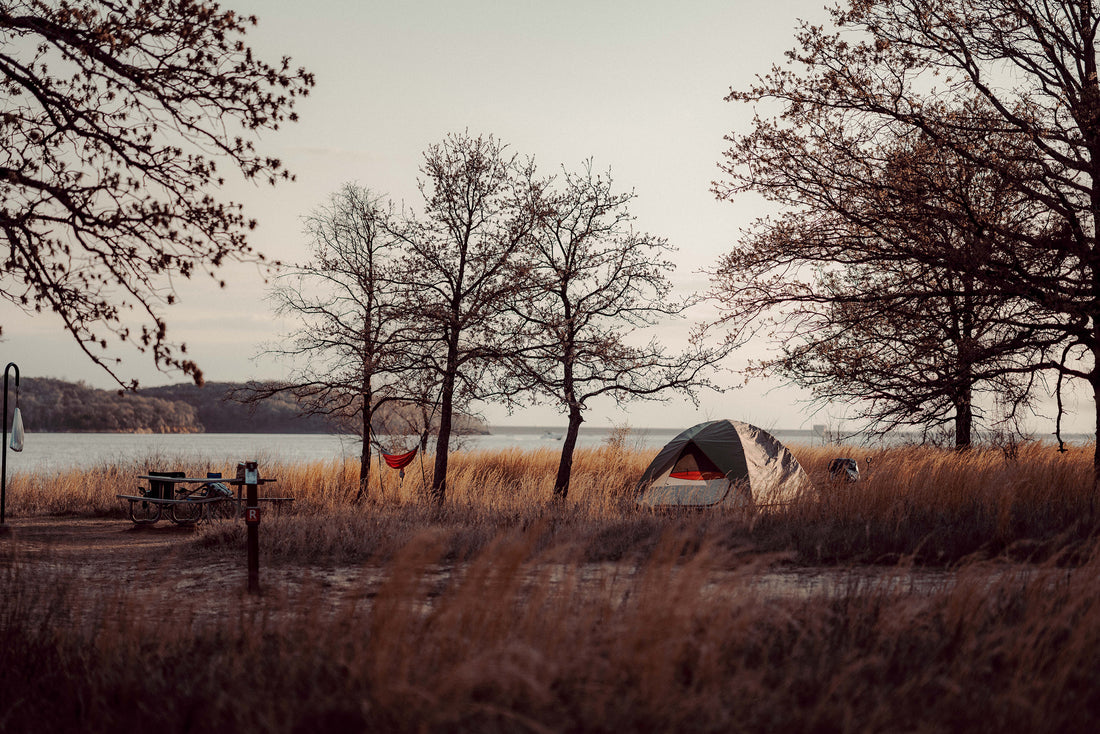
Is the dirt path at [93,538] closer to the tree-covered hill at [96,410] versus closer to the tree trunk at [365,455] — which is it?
the tree trunk at [365,455]

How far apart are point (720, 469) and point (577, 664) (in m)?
11.8

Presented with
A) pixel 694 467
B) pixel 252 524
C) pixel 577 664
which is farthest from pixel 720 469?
pixel 577 664

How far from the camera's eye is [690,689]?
4.14 meters

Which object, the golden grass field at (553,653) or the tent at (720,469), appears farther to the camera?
the tent at (720,469)

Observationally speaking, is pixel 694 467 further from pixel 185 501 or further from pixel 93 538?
pixel 93 538

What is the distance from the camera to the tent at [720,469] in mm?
15258

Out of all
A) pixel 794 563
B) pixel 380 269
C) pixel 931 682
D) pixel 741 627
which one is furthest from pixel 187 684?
pixel 380 269

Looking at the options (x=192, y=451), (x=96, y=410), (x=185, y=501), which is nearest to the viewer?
(x=185, y=501)

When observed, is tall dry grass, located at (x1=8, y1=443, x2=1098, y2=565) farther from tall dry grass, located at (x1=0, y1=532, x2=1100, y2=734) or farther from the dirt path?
the dirt path

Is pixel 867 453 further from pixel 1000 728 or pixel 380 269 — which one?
pixel 1000 728

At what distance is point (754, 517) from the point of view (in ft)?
35.7

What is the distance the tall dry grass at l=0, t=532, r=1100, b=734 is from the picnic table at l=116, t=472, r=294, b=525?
807cm

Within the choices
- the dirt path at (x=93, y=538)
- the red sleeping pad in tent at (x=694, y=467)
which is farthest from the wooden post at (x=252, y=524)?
the red sleeping pad in tent at (x=694, y=467)

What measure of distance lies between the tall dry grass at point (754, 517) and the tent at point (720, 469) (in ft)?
3.64
